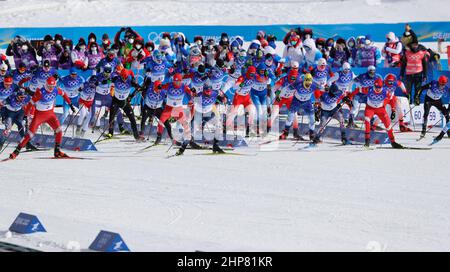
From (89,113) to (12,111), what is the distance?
250 centimetres

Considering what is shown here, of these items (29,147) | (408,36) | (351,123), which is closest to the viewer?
(29,147)

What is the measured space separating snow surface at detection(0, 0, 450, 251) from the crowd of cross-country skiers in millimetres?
841

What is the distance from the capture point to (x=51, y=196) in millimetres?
17562

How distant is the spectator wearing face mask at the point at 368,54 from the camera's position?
27.9 m

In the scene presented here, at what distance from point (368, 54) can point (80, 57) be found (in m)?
7.88

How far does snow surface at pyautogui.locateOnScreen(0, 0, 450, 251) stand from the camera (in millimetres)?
14195

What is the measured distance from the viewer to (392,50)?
2852cm

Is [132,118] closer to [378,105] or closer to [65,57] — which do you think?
[378,105]

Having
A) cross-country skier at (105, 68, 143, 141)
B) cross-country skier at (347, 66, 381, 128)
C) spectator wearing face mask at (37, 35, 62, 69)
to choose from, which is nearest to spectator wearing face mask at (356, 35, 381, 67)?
cross-country skier at (347, 66, 381, 128)

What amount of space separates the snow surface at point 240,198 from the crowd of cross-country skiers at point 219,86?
0.84m

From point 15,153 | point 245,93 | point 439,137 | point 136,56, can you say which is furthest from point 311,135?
point 15,153

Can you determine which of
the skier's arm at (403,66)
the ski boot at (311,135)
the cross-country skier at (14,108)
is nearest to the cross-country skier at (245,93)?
the ski boot at (311,135)

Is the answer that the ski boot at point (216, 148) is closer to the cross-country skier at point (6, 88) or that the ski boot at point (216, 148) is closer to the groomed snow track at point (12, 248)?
the cross-country skier at point (6, 88)
